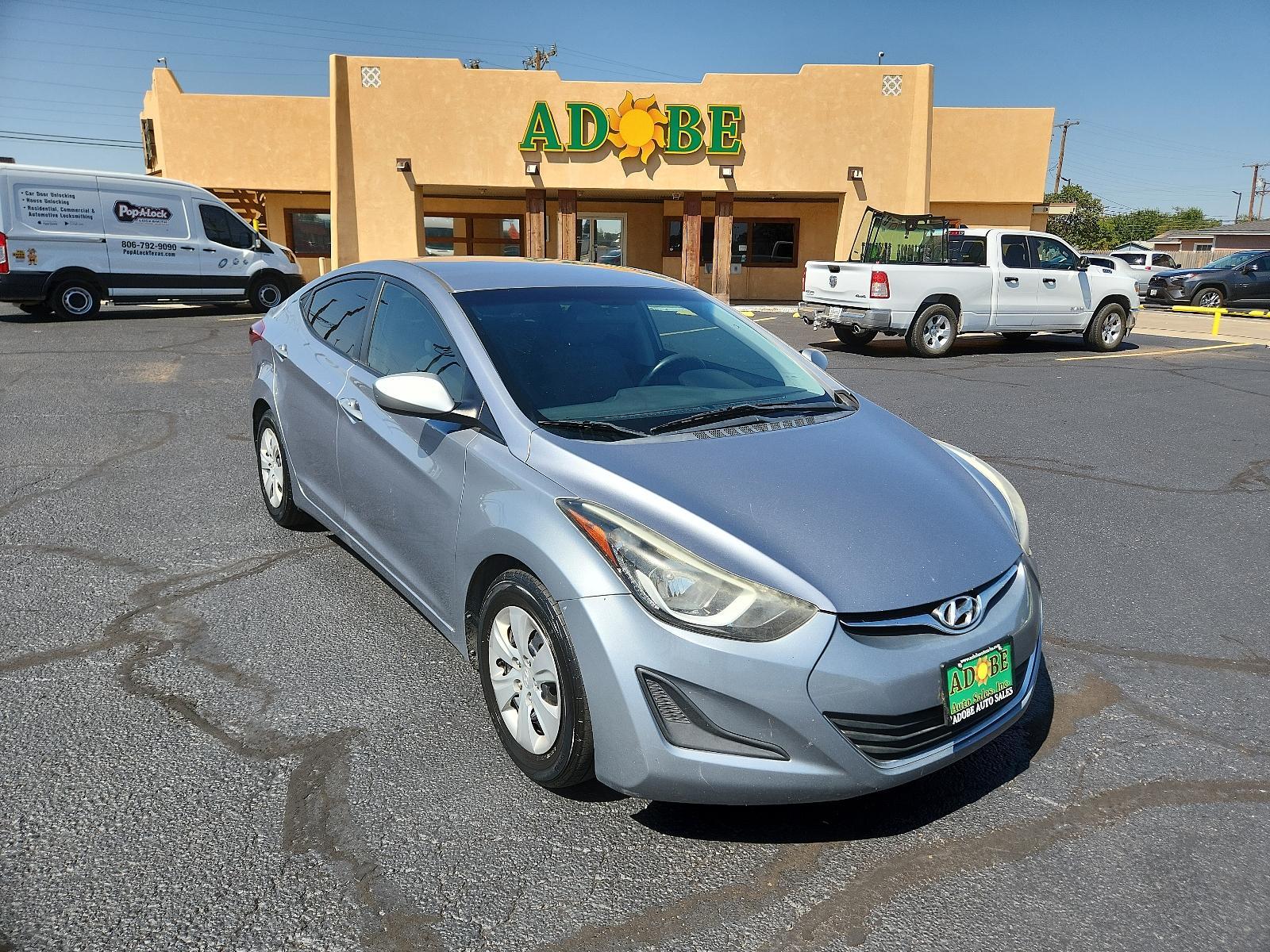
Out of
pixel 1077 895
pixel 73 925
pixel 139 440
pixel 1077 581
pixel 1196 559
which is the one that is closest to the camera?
pixel 73 925

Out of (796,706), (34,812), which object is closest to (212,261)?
(34,812)

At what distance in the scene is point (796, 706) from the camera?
2.63m

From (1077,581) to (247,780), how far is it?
403 cm

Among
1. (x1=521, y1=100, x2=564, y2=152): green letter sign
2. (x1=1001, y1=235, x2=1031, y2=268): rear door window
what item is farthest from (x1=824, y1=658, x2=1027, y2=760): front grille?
(x1=521, y1=100, x2=564, y2=152): green letter sign

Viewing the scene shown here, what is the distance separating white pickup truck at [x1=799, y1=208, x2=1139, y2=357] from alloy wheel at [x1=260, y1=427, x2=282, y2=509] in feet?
33.1

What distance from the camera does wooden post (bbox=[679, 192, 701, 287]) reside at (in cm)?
2386

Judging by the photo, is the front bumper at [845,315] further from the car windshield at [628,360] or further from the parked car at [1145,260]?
the parked car at [1145,260]

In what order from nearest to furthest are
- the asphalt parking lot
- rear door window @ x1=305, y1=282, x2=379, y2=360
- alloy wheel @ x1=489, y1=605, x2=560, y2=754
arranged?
the asphalt parking lot < alloy wheel @ x1=489, y1=605, x2=560, y2=754 < rear door window @ x1=305, y1=282, x2=379, y2=360

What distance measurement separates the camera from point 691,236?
24188 mm

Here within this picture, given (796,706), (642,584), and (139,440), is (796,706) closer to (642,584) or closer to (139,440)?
(642,584)

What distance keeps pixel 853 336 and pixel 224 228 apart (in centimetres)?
1167

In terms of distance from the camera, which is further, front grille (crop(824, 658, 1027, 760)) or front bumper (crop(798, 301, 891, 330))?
front bumper (crop(798, 301, 891, 330))

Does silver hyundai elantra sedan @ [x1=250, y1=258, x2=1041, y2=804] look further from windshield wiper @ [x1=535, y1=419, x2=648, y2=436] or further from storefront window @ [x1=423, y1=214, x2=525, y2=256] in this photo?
storefront window @ [x1=423, y1=214, x2=525, y2=256]

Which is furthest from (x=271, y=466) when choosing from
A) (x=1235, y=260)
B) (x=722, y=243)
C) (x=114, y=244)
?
(x=1235, y=260)
